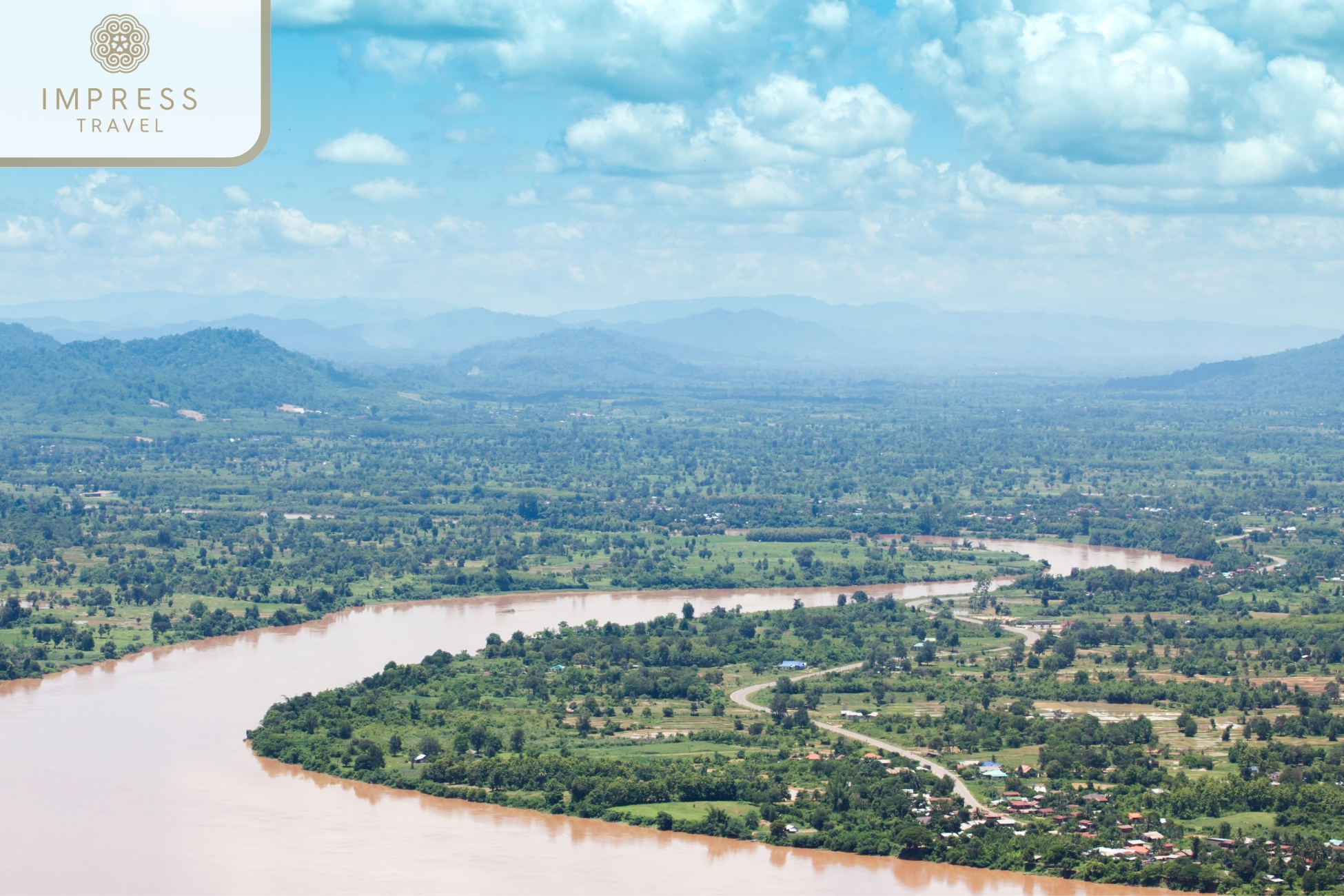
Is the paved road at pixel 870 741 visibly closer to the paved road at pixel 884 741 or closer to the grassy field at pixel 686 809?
the paved road at pixel 884 741

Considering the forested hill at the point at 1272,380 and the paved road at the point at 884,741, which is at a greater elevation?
the forested hill at the point at 1272,380

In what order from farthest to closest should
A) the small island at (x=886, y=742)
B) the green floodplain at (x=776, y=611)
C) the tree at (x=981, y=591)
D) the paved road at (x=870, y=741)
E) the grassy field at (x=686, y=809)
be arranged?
1. the tree at (x=981, y=591)
2. the paved road at (x=870, y=741)
3. the green floodplain at (x=776, y=611)
4. the grassy field at (x=686, y=809)
5. the small island at (x=886, y=742)

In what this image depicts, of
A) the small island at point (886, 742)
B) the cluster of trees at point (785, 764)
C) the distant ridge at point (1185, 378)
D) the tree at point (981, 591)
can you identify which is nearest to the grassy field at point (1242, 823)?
the small island at point (886, 742)

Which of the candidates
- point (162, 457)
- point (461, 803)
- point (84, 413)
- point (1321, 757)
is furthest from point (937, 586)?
point (84, 413)

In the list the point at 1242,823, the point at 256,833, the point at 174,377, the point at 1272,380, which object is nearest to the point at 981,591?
the point at 1242,823

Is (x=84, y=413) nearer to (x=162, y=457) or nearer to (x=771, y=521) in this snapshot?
(x=162, y=457)

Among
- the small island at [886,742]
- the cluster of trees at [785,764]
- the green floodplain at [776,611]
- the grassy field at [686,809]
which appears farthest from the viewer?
the green floodplain at [776,611]

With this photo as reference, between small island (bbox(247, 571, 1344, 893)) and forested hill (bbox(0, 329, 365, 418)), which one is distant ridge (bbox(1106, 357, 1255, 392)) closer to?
forested hill (bbox(0, 329, 365, 418))
